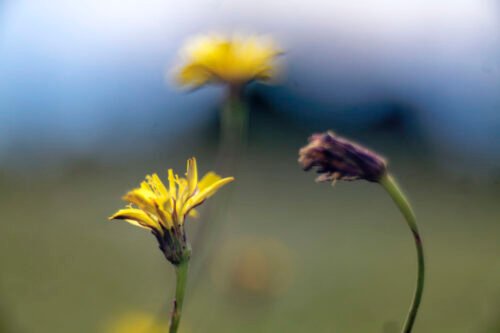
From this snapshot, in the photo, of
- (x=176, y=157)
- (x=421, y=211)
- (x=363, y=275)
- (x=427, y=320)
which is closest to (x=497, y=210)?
(x=421, y=211)

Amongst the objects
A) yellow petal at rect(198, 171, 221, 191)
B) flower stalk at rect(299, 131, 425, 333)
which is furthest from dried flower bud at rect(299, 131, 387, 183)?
yellow petal at rect(198, 171, 221, 191)

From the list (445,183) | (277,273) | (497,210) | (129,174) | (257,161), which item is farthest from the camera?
(257,161)

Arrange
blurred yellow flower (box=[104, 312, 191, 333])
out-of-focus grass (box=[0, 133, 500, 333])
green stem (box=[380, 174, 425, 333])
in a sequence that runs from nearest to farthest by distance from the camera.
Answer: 1. green stem (box=[380, 174, 425, 333])
2. blurred yellow flower (box=[104, 312, 191, 333])
3. out-of-focus grass (box=[0, 133, 500, 333])

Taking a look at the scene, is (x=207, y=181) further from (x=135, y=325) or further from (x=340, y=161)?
(x=135, y=325)

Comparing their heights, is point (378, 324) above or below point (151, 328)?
below

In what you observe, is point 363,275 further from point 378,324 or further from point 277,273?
point 277,273

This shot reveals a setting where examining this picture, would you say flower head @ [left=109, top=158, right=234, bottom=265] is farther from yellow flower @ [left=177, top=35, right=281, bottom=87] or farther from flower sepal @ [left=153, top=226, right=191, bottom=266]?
yellow flower @ [left=177, top=35, right=281, bottom=87]
